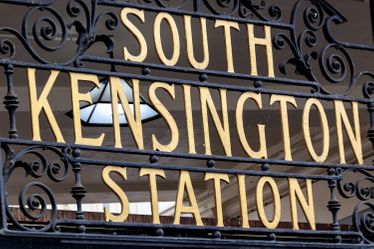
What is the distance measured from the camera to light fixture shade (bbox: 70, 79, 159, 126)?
19.8 ft

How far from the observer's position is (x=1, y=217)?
3.70 metres

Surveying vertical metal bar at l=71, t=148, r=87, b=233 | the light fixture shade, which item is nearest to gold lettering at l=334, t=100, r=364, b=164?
vertical metal bar at l=71, t=148, r=87, b=233

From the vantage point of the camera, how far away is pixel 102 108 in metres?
6.23

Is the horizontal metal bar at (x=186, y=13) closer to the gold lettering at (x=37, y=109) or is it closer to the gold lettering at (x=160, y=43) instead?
the gold lettering at (x=160, y=43)

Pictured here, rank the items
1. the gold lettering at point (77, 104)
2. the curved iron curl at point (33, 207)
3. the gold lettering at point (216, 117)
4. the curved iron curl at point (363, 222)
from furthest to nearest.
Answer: the curved iron curl at point (363, 222), the gold lettering at point (216, 117), the gold lettering at point (77, 104), the curved iron curl at point (33, 207)

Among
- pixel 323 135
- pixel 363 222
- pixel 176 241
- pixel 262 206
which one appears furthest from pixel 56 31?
pixel 363 222

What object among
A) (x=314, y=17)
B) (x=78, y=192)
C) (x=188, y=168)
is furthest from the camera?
(x=314, y=17)

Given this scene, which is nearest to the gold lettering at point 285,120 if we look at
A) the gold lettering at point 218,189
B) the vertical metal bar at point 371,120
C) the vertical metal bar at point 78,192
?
the gold lettering at point 218,189

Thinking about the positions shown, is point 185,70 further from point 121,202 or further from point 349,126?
point 349,126

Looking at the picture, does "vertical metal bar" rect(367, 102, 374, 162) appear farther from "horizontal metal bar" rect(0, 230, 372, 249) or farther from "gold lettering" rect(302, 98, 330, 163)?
"horizontal metal bar" rect(0, 230, 372, 249)

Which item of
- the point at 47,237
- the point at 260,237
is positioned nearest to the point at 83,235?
the point at 47,237

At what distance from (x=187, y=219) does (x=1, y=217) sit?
2.83 ft

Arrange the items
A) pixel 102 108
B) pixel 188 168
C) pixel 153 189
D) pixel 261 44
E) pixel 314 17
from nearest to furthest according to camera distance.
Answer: pixel 153 189 → pixel 188 168 → pixel 261 44 → pixel 314 17 → pixel 102 108

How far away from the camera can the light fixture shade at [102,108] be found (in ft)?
19.8
